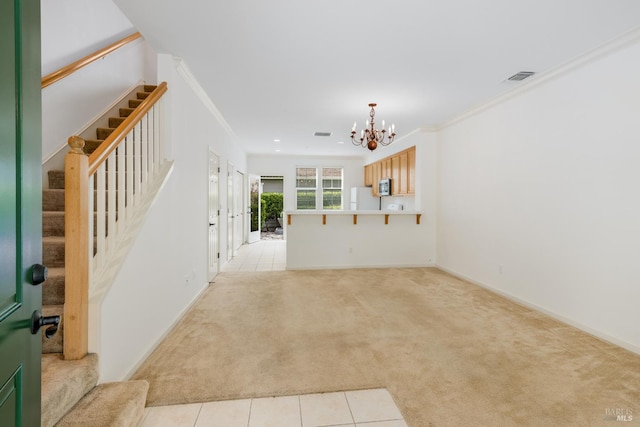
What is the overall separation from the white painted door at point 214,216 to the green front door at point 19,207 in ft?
12.2

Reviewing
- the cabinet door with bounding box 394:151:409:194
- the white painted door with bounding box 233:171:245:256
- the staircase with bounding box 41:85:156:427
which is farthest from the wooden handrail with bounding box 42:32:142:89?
the cabinet door with bounding box 394:151:409:194

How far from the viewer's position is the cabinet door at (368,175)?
A: 871 cm

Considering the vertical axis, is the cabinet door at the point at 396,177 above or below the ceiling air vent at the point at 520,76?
below

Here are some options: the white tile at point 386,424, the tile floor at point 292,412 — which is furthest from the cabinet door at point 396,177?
the white tile at point 386,424

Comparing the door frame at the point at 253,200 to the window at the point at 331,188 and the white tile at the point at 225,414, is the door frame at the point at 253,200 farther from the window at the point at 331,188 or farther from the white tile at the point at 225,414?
the white tile at the point at 225,414

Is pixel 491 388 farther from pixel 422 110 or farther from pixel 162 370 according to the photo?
pixel 422 110

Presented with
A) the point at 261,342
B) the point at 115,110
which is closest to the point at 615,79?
the point at 261,342

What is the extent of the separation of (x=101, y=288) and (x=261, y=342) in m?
1.36

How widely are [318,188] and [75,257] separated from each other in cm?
778

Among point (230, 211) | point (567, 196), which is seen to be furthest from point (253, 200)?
point (567, 196)

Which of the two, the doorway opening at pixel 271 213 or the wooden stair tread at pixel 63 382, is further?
the doorway opening at pixel 271 213

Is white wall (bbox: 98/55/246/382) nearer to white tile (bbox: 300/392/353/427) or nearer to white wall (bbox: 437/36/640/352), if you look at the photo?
white tile (bbox: 300/392/353/427)

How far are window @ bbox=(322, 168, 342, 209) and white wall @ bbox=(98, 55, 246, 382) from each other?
493cm

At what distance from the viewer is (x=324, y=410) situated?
6.08ft
